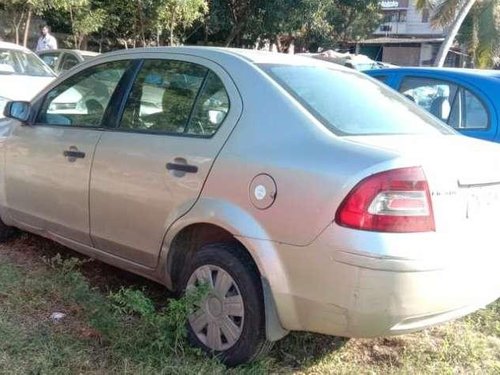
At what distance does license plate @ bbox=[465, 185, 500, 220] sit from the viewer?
2.97 metres

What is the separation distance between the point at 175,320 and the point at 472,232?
4.97ft

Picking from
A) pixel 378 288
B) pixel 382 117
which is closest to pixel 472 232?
pixel 378 288

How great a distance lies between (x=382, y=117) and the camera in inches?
136

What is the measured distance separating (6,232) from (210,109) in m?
2.43

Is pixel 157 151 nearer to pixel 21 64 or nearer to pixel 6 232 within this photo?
pixel 6 232

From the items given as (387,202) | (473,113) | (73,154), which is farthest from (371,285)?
(473,113)

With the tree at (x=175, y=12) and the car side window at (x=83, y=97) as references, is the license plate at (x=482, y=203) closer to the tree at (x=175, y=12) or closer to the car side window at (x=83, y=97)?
the car side window at (x=83, y=97)

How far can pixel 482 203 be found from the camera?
3045mm

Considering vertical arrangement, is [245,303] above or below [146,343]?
above

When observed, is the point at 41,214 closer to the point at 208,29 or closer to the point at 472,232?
the point at 472,232

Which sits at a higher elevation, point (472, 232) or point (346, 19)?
point (346, 19)

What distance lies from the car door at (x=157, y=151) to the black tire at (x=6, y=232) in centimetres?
137

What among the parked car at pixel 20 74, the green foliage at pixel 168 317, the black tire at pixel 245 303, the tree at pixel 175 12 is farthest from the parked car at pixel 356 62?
the green foliage at pixel 168 317

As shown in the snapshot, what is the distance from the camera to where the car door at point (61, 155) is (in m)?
4.02
